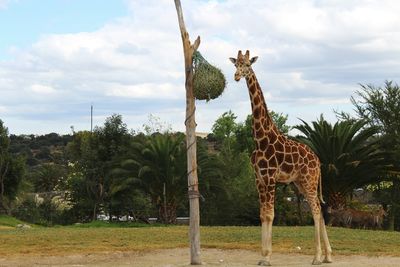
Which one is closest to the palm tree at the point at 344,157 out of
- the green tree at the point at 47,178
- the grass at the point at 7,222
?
the grass at the point at 7,222

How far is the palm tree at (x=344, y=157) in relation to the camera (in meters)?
30.3

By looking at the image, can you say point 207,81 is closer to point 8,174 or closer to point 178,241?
point 178,241

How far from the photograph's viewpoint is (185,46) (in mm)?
13750

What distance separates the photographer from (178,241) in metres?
19.6

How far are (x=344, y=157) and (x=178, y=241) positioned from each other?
12.8m

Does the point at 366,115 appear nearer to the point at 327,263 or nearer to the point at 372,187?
the point at 372,187

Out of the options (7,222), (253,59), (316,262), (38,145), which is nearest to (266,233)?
(316,262)

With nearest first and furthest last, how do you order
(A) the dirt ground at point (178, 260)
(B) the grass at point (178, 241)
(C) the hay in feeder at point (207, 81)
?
(C) the hay in feeder at point (207, 81), (A) the dirt ground at point (178, 260), (B) the grass at point (178, 241)

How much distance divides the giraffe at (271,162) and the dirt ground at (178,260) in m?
0.82

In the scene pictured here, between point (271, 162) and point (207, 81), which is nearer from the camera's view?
point (207, 81)

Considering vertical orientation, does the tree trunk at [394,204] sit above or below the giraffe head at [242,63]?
below

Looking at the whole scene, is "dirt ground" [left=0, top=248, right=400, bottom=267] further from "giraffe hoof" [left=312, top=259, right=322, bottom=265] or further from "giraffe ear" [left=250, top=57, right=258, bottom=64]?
"giraffe ear" [left=250, top=57, right=258, bottom=64]

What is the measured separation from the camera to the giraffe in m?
14.0

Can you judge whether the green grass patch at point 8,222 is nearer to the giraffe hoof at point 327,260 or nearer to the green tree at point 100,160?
the green tree at point 100,160
